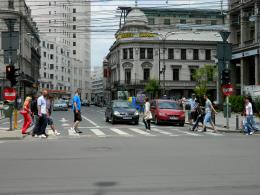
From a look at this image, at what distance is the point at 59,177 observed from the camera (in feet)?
31.4

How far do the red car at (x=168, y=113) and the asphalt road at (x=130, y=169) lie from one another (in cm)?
1219

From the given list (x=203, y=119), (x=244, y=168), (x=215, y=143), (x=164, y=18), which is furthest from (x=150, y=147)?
(x=164, y=18)

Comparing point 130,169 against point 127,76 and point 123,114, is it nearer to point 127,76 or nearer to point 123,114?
point 123,114

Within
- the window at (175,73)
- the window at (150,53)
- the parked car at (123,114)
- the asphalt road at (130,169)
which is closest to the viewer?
the asphalt road at (130,169)

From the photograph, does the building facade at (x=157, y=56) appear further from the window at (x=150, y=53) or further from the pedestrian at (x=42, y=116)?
the pedestrian at (x=42, y=116)

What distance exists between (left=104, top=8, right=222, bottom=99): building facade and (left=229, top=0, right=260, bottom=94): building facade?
32495 millimetres

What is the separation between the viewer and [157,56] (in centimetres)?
9438

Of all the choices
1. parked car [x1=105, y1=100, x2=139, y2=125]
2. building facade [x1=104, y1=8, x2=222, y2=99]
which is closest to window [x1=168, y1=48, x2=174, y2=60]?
building facade [x1=104, y1=8, x2=222, y2=99]

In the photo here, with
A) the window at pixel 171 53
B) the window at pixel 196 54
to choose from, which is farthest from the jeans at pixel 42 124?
the window at pixel 196 54

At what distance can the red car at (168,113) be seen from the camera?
93.5 feet

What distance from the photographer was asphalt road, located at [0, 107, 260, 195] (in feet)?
27.6

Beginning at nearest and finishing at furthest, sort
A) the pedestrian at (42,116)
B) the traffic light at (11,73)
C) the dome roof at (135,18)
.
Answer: the pedestrian at (42,116) → the traffic light at (11,73) → the dome roof at (135,18)

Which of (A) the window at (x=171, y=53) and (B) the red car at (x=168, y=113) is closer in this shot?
(B) the red car at (x=168, y=113)

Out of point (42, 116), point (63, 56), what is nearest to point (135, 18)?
point (63, 56)
